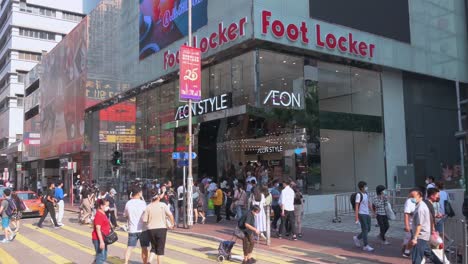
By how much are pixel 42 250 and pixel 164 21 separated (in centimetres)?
1805

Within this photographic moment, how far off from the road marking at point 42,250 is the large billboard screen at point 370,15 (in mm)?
15767

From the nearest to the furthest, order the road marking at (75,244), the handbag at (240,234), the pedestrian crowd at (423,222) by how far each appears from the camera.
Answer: the pedestrian crowd at (423,222), the handbag at (240,234), the road marking at (75,244)

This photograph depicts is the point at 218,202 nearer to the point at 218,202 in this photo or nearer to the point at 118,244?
the point at 218,202

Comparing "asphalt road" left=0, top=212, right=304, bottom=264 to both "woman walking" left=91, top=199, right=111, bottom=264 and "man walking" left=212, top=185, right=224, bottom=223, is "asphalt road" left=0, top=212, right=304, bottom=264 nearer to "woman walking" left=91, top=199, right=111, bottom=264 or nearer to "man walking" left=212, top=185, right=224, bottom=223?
"woman walking" left=91, top=199, right=111, bottom=264

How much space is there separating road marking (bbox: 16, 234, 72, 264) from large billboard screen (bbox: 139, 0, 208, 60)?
548 inches

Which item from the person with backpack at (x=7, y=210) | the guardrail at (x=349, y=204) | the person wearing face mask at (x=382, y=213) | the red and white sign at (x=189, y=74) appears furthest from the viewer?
the guardrail at (x=349, y=204)

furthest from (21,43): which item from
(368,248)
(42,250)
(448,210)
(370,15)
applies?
(448,210)

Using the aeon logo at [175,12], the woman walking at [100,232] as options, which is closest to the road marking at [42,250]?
the woman walking at [100,232]

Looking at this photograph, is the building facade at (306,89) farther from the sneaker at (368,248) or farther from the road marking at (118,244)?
the sneaker at (368,248)

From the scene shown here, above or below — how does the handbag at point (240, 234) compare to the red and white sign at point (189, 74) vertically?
below

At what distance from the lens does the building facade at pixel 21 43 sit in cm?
6669

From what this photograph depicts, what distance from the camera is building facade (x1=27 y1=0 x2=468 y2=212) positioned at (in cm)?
2142

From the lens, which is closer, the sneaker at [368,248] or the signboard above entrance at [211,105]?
the sneaker at [368,248]

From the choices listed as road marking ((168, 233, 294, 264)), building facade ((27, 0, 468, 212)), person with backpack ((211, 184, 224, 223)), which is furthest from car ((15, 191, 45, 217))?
road marking ((168, 233, 294, 264))
